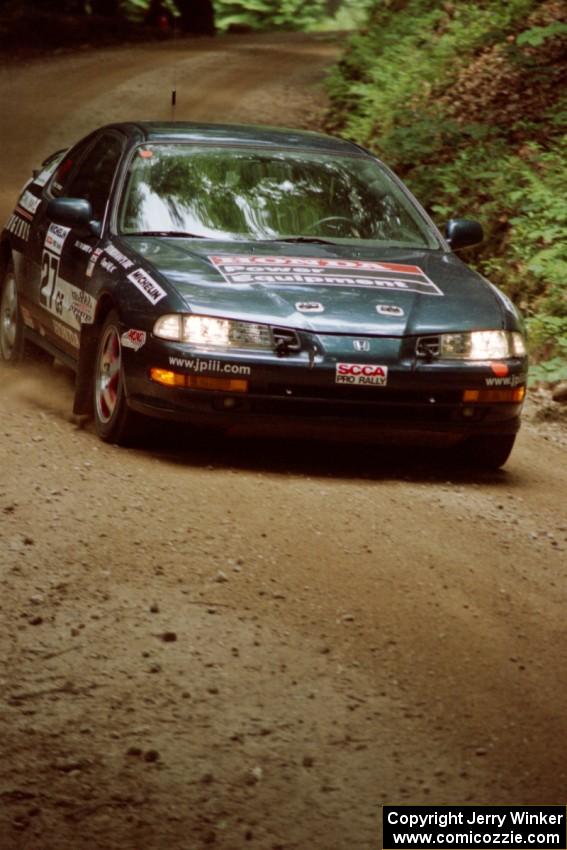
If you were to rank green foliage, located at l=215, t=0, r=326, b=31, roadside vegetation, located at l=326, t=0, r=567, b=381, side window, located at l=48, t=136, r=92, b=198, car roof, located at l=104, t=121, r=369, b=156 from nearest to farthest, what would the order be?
car roof, located at l=104, t=121, r=369, b=156
side window, located at l=48, t=136, r=92, b=198
roadside vegetation, located at l=326, t=0, r=567, b=381
green foliage, located at l=215, t=0, r=326, b=31

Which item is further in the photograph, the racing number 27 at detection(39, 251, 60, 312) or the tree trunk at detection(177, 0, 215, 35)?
the tree trunk at detection(177, 0, 215, 35)

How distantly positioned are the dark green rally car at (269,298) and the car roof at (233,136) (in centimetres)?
2

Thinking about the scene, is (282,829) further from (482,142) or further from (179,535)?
(482,142)

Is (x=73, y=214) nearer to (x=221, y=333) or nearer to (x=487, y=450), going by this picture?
(x=221, y=333)

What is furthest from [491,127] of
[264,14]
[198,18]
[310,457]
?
[264,14]

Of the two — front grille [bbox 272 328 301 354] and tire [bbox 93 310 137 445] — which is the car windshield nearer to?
tire [bbox 93 310 137 445]

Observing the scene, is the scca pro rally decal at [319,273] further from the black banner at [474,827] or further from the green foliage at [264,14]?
the green foliage at [264,14]

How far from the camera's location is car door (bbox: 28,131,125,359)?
815cm

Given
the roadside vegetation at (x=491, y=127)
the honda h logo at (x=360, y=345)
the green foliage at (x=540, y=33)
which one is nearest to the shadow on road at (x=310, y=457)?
the honda h logo at (x=360, y=345)

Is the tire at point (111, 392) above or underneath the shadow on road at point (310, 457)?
above

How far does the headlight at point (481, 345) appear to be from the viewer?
7.20m

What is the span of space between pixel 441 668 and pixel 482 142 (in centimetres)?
1055

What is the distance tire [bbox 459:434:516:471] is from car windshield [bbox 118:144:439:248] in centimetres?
117

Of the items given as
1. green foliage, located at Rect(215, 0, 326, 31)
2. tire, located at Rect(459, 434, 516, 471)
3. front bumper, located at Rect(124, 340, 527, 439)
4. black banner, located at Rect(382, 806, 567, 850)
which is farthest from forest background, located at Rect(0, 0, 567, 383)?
green foliage, located at Rect(215, 0, 326, 31)
